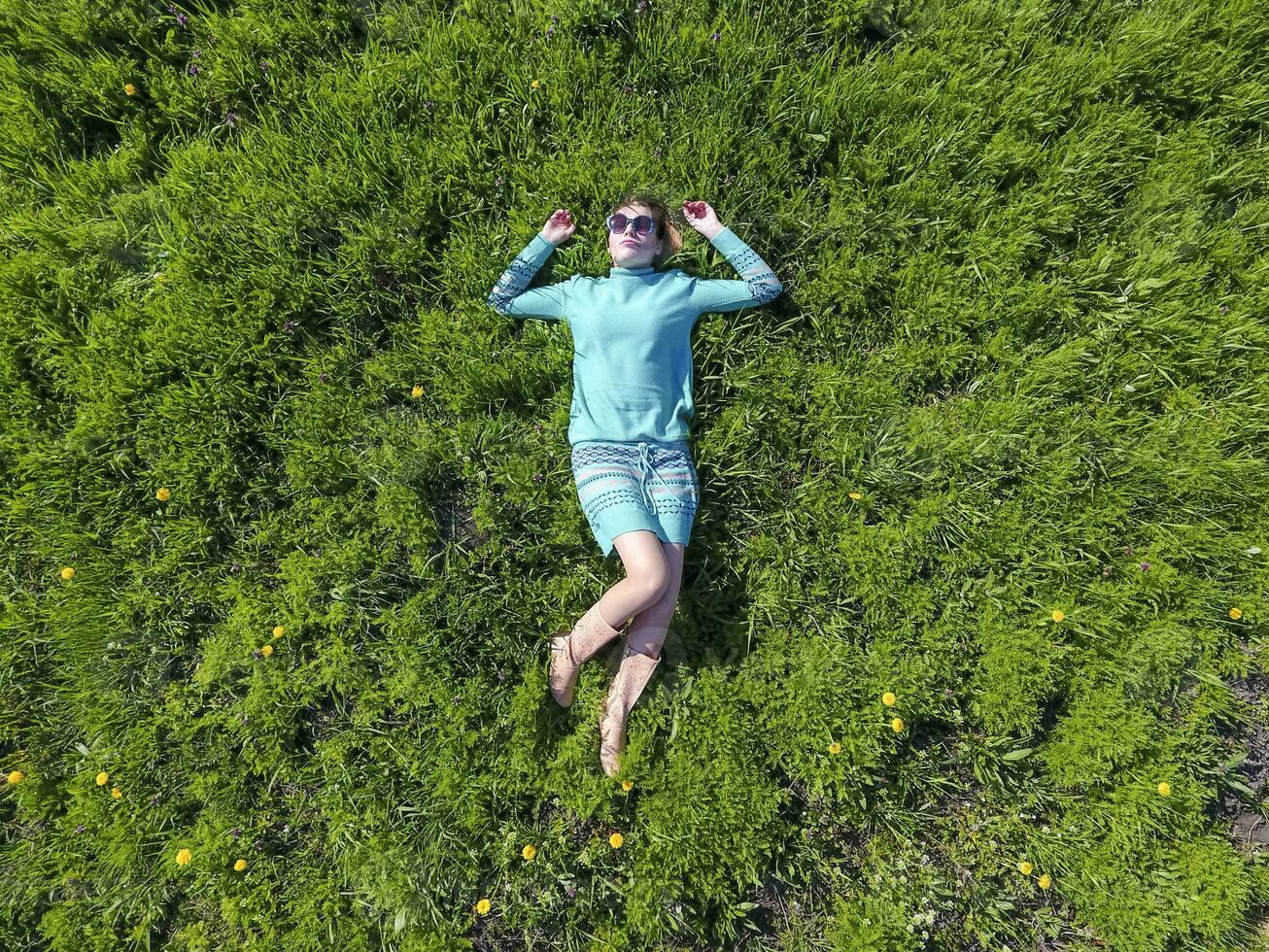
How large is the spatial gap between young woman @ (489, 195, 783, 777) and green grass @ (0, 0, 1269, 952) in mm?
176

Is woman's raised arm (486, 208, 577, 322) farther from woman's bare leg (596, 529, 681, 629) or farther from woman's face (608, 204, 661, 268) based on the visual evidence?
woman's bare leg (596, 529, 681, 629)

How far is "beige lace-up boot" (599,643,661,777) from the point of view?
3.41 metres

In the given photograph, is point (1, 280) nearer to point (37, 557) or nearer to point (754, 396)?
point (37, 557)

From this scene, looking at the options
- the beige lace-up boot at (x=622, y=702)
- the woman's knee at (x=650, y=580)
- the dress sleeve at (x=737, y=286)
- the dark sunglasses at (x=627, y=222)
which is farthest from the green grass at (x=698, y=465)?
the woman's knee at (x=650, y=580)

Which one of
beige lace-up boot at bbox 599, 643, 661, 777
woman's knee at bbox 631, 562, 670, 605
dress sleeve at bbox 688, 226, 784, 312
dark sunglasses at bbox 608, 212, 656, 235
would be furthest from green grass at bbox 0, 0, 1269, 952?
woman's knee at bbox 631, 562, 670, 605

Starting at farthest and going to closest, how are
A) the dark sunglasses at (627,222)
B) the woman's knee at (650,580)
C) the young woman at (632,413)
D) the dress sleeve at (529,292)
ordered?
the dress sleeve at (529,292) < the dark sunglasses at (627,222) < the young woman at (632,413) < the woman's knee at (650,580)

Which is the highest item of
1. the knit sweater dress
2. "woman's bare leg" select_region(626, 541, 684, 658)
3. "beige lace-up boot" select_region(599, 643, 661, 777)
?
the knit sweater dress

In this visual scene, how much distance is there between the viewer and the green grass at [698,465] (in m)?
3.37

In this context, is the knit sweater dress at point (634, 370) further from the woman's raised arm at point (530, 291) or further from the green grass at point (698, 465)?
the green grass at point (698, 465)

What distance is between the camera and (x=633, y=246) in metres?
3.54

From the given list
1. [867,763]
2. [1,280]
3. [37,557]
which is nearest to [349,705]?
[37,557]

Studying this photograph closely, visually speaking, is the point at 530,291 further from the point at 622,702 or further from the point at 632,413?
the point at 622,702

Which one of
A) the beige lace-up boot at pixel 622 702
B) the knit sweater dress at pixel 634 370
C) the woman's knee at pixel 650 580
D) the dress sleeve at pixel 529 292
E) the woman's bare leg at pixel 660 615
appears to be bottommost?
the beige lace-up boot at pixel 622 702

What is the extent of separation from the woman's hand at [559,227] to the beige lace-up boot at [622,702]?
239 centimetres
